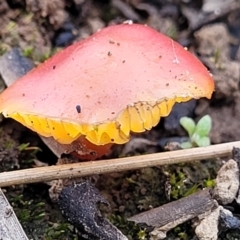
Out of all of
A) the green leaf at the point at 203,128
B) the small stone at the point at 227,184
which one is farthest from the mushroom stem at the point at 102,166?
the green leaf at the point at 203,128

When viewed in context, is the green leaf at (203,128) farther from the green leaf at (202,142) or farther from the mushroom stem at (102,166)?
the mushroom stem at (102,166)

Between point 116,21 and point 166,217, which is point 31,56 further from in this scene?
point 166,217

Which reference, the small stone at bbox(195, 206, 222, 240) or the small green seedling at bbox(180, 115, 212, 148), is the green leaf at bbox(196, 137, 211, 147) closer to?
the small green seedling at bbox(180, 115, 212, 148)

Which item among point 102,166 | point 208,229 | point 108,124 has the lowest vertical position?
point 208,229

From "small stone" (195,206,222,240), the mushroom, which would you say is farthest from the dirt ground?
the mushroom

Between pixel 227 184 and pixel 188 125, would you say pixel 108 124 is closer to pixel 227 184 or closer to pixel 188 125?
pixel 227 184

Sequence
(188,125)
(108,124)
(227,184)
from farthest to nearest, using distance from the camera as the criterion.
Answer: (188,125), (227,184), (108,124)

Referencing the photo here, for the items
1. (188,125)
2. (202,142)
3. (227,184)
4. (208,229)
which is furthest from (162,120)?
(208,229)
